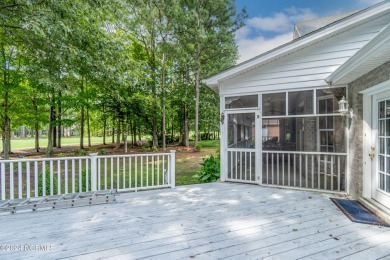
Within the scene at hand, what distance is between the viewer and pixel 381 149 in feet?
11.3

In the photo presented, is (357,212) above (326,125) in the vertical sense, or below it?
below

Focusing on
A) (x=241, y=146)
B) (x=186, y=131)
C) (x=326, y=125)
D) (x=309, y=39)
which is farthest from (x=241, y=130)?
(x=186, y=131)

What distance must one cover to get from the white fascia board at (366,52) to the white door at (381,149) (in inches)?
26.4

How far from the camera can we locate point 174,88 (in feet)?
56.7

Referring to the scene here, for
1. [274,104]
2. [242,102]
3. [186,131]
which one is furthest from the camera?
[186,131]

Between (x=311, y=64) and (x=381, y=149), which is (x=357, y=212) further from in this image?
(x=311, y=64)

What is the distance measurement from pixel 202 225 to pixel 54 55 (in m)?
6.33

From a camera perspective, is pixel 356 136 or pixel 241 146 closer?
pixel 356 136

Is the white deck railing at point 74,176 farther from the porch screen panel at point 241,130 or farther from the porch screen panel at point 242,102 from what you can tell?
the porch screen panel at point 242,102

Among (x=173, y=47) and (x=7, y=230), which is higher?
(x=173, y=47)

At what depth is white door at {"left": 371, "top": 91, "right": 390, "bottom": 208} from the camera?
3.24 m

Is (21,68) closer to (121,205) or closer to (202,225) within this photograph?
(121,205)

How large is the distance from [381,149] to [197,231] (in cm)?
339

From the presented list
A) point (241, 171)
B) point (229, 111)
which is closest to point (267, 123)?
point (229, 111)
